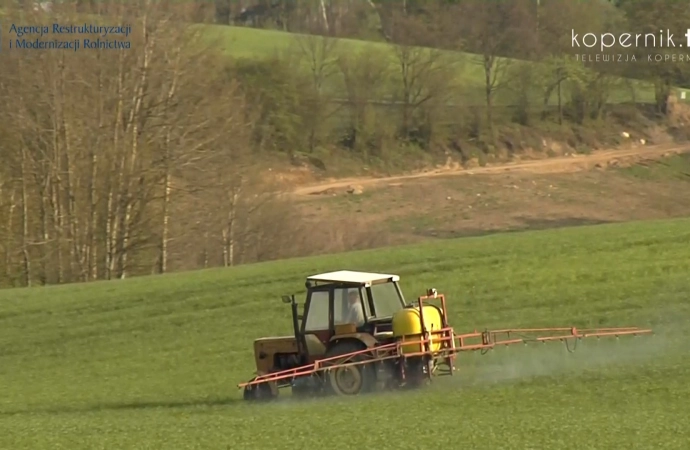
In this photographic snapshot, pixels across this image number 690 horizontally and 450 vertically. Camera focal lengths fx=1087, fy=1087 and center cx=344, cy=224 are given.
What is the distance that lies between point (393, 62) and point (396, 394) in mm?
53516

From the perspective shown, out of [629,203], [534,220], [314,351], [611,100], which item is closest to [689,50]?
[611,100]

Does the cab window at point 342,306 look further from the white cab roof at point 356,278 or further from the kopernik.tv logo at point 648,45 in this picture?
the kopernik.tv logo at point 648,45

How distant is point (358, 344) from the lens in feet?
44.6

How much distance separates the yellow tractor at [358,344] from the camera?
1312cm

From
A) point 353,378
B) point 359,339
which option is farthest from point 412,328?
point 353,378

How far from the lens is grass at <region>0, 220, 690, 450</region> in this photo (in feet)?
34.6

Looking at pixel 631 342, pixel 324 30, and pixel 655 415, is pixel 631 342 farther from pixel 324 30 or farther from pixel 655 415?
pixel 324 30

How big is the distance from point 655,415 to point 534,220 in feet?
130

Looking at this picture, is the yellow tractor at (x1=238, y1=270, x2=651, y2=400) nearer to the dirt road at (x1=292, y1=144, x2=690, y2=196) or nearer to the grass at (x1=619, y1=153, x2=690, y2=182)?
the dirt road at (x1=292, y1=144, x2=690, y2=196)

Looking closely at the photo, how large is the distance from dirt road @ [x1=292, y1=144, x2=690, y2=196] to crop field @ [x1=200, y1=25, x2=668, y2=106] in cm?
480

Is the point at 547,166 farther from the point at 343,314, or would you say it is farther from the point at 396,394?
the point at 396,394

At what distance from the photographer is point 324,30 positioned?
7988 centimetres

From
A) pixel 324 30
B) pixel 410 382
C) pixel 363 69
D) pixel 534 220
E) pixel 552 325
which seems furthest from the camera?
pixel 324 30

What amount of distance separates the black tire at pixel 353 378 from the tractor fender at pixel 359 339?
0.22 ft
